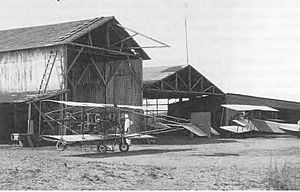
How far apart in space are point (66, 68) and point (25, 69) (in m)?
3.64

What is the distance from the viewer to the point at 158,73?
40.6 meters

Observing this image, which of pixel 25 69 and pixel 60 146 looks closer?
pixel 60 146

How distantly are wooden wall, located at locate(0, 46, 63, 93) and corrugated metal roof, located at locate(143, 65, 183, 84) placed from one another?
366 inches

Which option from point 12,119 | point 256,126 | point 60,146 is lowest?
point 256,126

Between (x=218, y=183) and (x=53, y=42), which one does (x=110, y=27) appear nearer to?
(x=53, y=42)

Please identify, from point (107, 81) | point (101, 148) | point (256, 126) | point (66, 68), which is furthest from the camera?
point (256, 126)

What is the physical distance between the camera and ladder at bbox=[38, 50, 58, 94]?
101 ft

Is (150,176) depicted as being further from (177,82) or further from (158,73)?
(158,73)

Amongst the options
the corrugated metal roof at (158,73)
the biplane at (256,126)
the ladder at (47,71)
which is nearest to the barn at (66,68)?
the ladder at (47,71)

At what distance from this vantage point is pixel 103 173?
14.6 m

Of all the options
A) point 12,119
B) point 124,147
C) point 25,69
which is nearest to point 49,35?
point 25,69

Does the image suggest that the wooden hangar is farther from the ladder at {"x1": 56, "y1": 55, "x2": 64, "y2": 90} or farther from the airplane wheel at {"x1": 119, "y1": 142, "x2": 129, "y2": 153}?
the airplane wheel at {"x1": 119, "y1": 142, "x2": 129, "y2": 153}

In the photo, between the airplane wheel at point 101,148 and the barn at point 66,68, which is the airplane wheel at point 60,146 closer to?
the airplane wheel at point 101,148

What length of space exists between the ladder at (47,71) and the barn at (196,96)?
330 inches
